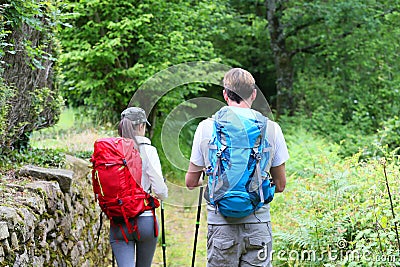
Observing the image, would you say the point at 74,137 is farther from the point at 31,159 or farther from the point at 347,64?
the point at 347,64

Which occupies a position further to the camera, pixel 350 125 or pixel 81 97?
pixel 350 125

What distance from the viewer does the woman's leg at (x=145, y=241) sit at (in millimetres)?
4857

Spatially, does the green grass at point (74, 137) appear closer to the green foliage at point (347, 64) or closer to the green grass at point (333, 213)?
the green grass at point (333, 213)

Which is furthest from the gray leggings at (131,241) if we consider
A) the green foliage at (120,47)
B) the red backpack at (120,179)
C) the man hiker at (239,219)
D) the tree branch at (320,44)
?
the tree branch at (320,44)

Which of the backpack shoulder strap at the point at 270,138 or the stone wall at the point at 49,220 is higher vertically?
the backpack shoulder strap at the point at 270,138

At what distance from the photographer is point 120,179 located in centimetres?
472

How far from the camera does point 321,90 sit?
18562 mm

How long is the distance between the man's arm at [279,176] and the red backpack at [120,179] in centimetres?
131

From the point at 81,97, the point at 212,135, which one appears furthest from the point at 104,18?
the point at 212,135

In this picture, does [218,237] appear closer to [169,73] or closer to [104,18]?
[169,73]

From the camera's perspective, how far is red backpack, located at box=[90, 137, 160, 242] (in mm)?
4730

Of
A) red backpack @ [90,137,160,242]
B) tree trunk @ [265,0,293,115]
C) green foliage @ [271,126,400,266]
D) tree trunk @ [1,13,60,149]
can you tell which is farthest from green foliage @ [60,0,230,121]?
red backpack @ [90,137,160,242]

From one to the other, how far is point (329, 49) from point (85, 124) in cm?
851

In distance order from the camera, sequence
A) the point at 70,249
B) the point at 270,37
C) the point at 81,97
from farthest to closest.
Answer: the point at 270,37 < the point at 81,97 < the point at 70,249
